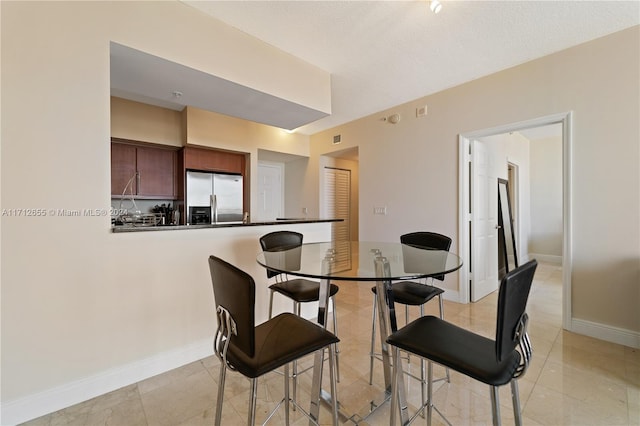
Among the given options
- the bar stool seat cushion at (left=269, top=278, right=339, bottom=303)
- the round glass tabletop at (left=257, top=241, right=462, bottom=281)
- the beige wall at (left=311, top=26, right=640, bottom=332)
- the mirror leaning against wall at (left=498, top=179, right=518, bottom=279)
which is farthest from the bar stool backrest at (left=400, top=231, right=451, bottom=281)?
the mirror leaning against wall at (left=498, top=179, right=518, bottom=279)

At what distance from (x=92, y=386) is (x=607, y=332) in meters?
4.00

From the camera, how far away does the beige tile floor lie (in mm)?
1454

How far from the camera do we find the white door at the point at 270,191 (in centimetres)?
562

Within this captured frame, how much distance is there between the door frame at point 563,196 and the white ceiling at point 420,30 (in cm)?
65

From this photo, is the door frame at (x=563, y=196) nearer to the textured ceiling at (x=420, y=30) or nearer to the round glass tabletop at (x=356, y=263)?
the textured ceiling at (x=420, y=30)

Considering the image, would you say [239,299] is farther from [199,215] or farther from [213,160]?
[213,160]

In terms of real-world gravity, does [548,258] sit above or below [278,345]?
below

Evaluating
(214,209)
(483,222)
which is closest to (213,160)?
(214,209)

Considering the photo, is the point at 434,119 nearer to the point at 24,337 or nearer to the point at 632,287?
the point at 632,287

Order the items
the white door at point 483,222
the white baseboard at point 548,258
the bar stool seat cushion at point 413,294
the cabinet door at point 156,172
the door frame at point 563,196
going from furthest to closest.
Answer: the white baseboard at point 548,258 < the cabinet door at point 156,172 < the white door at point 483,222 < the door frame at point 563,196 < the bar stool seat cushion at point 413,294

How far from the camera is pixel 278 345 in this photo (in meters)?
1.09

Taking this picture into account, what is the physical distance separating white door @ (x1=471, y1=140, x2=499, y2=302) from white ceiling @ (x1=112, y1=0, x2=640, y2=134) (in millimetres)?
1048

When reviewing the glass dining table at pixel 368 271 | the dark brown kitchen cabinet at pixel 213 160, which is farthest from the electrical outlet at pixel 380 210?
the dark brown kitchen cabinet at pixel 213 160

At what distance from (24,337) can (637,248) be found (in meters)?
4.37
